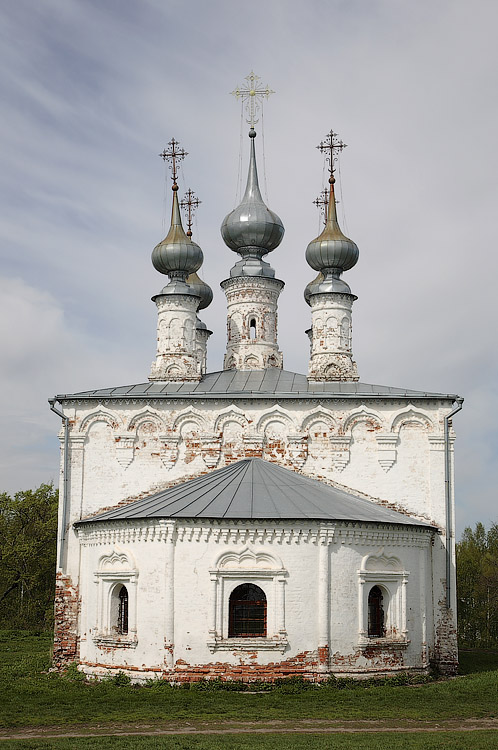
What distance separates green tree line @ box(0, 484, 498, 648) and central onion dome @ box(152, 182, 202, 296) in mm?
12072

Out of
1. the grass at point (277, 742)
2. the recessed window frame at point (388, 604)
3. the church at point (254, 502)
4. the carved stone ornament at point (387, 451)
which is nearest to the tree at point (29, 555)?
the church at point (254, 502)

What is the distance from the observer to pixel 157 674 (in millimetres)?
13234

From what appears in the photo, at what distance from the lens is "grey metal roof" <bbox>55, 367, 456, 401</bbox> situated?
652 inches

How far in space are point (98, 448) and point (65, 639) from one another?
11.5 feet

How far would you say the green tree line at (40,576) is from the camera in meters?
28.9

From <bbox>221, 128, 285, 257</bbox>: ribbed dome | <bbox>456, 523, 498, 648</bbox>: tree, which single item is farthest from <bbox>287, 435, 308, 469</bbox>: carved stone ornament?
<bbox>456, 523, 498, 648</bbox>: tree

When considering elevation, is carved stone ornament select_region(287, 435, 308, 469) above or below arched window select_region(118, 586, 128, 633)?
above

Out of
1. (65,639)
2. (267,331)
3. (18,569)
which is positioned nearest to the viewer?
(65,639)

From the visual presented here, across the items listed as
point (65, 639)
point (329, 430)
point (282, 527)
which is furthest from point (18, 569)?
point (282, 527)

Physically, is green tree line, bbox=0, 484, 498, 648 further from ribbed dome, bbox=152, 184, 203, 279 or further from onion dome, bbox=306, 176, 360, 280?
onion dome, bbox=306, 176, 360, 280

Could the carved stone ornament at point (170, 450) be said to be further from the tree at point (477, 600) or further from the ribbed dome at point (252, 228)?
the tree at point (477, 600)

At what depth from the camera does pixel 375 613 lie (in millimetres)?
14148

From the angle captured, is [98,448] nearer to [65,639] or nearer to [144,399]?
[144,399]

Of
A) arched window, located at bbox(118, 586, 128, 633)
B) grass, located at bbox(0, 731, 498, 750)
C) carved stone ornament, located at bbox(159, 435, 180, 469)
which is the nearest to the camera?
grass, located at bbox(0, 731, 498, 750)
